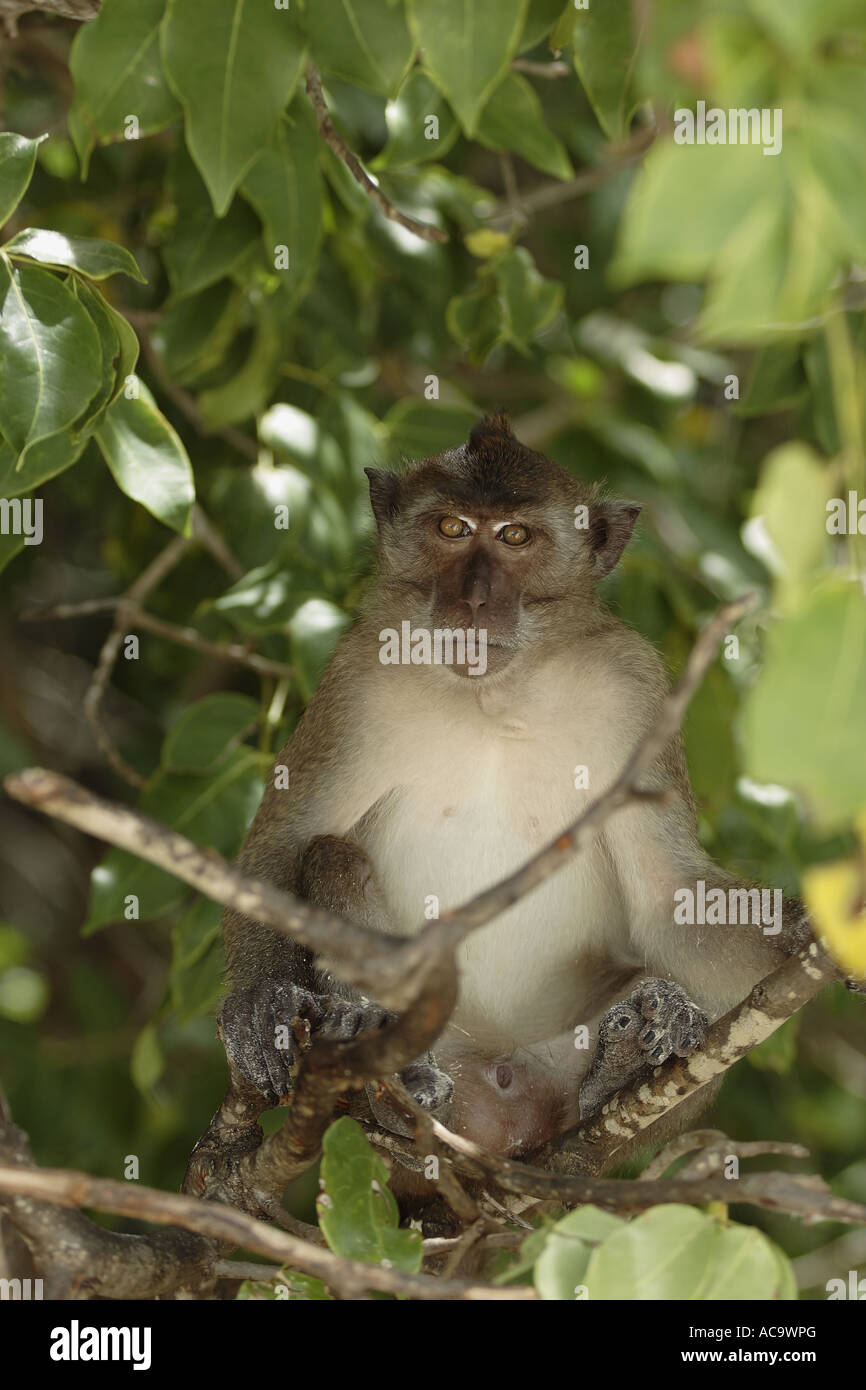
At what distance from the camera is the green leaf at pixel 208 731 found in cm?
425

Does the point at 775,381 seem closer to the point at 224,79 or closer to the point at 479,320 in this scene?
the point at 479,320

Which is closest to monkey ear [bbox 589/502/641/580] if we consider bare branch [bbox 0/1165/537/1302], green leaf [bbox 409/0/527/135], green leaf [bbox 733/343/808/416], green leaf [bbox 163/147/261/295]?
green leaf [bbox 733/343/808/416]

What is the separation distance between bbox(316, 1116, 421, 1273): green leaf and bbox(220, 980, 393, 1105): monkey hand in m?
0.66

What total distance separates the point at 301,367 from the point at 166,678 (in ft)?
5.48

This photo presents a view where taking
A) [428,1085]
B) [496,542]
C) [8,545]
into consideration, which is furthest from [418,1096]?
[8,545]

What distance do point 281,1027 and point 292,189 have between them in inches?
74.1

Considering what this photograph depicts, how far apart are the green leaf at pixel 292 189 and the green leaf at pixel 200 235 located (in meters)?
0.43

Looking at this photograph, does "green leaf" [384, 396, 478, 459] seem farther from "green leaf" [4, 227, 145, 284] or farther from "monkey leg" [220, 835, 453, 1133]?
"green leaf" [4, 227, 145, 284]

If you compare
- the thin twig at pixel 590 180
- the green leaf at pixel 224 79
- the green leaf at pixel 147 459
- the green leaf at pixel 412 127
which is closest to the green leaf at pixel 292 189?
the green leaf at pixel 412 127

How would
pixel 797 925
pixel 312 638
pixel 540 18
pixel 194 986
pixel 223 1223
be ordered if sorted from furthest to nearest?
pixel 194 986 < pixel 312 638 < pixel 797 925 < pixel 540 18 < pixel 223 1223

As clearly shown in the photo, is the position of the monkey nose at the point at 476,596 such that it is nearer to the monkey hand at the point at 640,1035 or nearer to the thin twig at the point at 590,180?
the monkey hand at the point at 640,1035

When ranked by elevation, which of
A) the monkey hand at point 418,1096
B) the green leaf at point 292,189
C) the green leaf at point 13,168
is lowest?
the monkey hand at point 418,1096

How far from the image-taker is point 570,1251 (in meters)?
2.12
